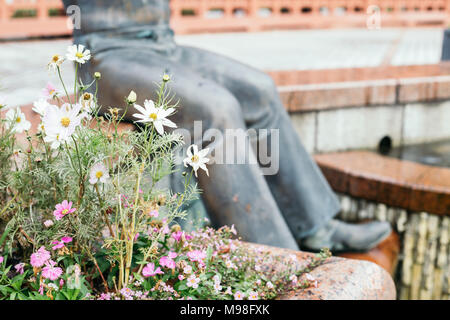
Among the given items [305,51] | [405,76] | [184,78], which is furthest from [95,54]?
[305,51]

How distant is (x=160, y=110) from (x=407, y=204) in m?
1.76

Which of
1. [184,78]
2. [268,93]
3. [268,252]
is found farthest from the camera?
[268,93]

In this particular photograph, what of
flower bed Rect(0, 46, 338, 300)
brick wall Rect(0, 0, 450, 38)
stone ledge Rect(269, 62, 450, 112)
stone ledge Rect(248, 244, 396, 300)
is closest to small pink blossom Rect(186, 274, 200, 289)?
flower bed Rect(0, 46, 338, 300)

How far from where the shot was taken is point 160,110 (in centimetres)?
82

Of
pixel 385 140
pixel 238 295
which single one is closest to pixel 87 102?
pixel 238 295

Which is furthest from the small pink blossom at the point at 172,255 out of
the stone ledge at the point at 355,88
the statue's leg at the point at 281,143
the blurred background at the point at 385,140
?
the stone ledge at the point at 355,88

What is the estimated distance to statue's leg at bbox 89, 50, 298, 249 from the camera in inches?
59.8

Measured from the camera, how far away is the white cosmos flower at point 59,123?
2.50 feet

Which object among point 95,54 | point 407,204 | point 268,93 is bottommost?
point 407,204

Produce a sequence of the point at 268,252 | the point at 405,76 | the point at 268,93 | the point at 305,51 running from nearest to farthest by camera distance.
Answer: the point at 268,252 → the point at 268,93 → the point at 405,76 → the point at 305,51

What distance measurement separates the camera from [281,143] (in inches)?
73.5

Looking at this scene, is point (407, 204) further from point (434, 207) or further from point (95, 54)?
point (95, 54)

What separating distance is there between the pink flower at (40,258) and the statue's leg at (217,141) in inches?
26.2

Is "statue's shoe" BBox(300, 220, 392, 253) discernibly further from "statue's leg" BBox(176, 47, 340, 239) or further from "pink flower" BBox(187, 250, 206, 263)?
"pink flower" BBox(187, 250, 206, 263)
